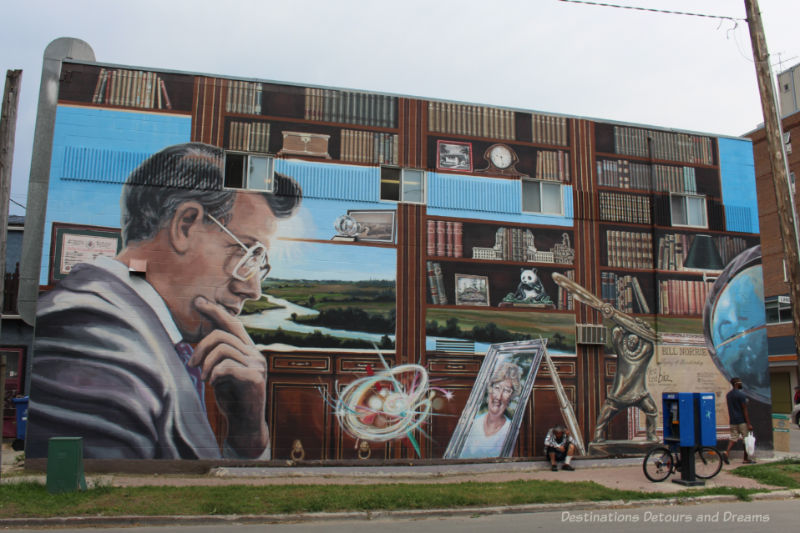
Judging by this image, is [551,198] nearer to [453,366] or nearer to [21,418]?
[453,366]

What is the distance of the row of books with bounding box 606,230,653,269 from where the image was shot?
16297 mm

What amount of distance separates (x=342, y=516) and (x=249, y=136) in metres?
8.51

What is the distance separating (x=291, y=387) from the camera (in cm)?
1389

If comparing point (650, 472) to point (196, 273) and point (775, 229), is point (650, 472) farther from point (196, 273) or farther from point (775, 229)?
point (775, 229)

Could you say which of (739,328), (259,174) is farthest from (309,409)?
(739,328)

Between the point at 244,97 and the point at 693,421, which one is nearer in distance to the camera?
the point at 693,421

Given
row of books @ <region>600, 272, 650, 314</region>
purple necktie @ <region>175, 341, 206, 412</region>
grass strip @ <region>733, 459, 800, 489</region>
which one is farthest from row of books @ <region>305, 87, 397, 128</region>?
grass strip @ <region>733, 459, 800, 489</region>

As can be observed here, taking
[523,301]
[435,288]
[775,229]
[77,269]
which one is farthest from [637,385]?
[775,229]

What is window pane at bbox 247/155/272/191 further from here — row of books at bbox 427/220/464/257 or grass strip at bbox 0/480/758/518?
grass strip at bbox 0/480/758/518

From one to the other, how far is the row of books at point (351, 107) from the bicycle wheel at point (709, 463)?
30.6 ft

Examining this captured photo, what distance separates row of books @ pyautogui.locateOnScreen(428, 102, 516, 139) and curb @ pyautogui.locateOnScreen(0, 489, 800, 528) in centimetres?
881

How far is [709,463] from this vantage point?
12.3 m

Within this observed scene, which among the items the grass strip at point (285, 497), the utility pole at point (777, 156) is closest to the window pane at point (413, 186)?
the grass strip at point (285, 497)

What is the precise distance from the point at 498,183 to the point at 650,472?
23.3ft
